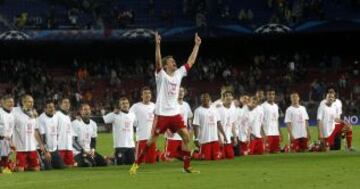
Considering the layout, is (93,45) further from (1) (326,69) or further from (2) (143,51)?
(1) (326,69)

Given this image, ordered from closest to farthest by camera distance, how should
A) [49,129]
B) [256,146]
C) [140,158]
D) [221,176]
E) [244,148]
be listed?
1. [221,176]
2. [140,158]
3. [49,129]
4. [244,148]
5. [256,146]

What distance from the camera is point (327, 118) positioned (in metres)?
25.1

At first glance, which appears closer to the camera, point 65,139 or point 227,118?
point 65,139

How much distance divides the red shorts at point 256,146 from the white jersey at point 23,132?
6.88 meters

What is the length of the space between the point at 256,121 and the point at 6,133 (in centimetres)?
788

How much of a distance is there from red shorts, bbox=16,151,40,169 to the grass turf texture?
92 centimetres

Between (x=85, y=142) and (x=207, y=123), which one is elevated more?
(x=207, y=123)

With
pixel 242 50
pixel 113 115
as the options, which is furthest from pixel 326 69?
pixel 113 115

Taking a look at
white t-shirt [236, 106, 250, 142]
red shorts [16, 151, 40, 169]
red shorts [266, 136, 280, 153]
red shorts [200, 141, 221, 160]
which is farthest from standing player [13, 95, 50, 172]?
red shorts [266, 136, 280, 153]

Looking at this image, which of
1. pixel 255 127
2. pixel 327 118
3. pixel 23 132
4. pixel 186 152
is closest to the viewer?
pixel 186 152

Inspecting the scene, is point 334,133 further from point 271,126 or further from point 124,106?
point 124,106

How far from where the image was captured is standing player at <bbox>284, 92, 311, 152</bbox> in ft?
82.7

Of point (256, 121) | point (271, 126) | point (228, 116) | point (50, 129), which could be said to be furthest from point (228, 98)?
point (50, 129)

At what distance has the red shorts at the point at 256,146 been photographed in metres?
24.7
